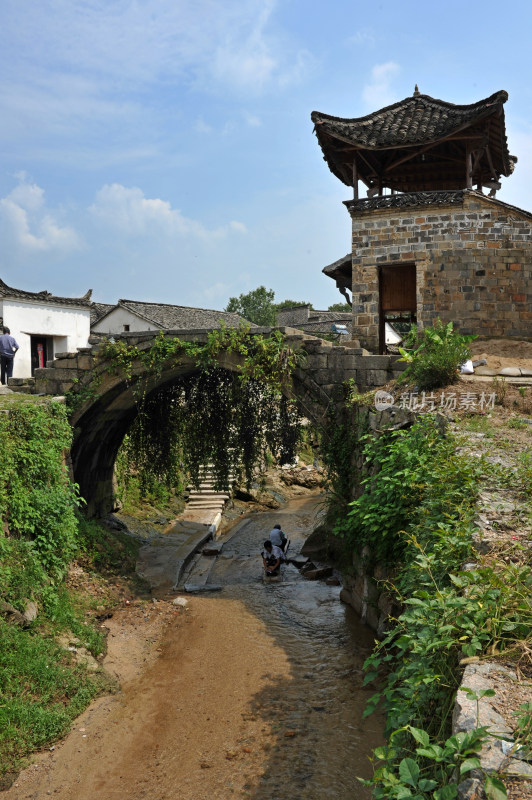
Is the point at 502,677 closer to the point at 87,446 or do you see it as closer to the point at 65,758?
the point at 65,758

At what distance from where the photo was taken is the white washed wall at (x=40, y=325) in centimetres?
2134

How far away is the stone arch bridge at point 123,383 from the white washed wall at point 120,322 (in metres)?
15.6

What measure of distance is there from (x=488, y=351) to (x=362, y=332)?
2892 mm

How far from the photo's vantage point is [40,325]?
22562 mm

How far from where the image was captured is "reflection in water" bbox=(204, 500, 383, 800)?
233 inches

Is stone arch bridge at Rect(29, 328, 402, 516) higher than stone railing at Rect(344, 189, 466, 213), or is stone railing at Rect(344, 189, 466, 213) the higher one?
stone railing at Rect(344, 189, 466, 213)

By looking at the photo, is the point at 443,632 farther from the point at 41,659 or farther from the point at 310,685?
the point at 41,659

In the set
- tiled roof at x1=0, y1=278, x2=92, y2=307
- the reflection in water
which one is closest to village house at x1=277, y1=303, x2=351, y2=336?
tiled roof at x1=0, y1=278, x2=92, y2=307

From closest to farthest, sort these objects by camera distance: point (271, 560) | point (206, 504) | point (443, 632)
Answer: point (443, 632) → point (271, 560) → point (206, 504)

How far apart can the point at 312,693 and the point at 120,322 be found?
25065 mm

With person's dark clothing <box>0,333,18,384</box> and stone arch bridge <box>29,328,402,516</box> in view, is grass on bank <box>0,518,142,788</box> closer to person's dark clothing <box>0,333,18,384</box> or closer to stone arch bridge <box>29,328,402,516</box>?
stone arch bridge <box>29,328,402,516</box>

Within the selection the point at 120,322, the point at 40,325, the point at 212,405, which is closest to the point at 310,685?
the point at 212,405

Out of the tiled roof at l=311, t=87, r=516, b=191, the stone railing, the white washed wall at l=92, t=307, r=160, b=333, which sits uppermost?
the tiled roof at l=311, t=87, r=516, b=191

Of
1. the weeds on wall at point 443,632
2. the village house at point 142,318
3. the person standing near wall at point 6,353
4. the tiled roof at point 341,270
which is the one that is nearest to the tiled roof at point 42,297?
the village house at point 142,318
